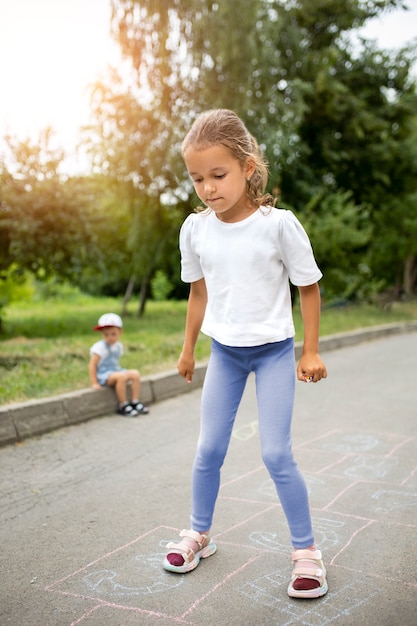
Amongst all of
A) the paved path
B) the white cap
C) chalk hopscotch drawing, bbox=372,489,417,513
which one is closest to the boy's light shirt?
the white cap

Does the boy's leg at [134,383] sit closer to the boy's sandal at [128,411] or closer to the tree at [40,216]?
the boy's sandal at [128,411]

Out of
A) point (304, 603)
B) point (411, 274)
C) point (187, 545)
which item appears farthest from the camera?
point (411, 274)

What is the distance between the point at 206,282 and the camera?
119 inches

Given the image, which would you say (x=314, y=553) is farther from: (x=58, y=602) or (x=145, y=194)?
(x=145, y=194)

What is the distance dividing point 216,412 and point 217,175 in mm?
1025

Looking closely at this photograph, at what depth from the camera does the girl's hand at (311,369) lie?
2.79 metres

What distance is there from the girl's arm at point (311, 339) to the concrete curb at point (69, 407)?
3.12 metres

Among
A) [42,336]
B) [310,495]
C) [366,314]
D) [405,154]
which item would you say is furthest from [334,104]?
[310,495]

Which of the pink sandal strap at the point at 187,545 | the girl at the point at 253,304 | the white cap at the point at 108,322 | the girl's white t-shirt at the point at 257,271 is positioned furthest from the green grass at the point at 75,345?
the girl's white t-shirt at the point at 257,271

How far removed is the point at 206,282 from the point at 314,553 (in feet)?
4.10

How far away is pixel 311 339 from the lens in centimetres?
284

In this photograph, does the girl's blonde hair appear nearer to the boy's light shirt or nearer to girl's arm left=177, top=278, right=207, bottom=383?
girl's arm left=177, top=278, right=207, bottom=383

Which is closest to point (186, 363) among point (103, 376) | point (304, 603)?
point (304, 603)

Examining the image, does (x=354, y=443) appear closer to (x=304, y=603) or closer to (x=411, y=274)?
(x=304, y=603)
